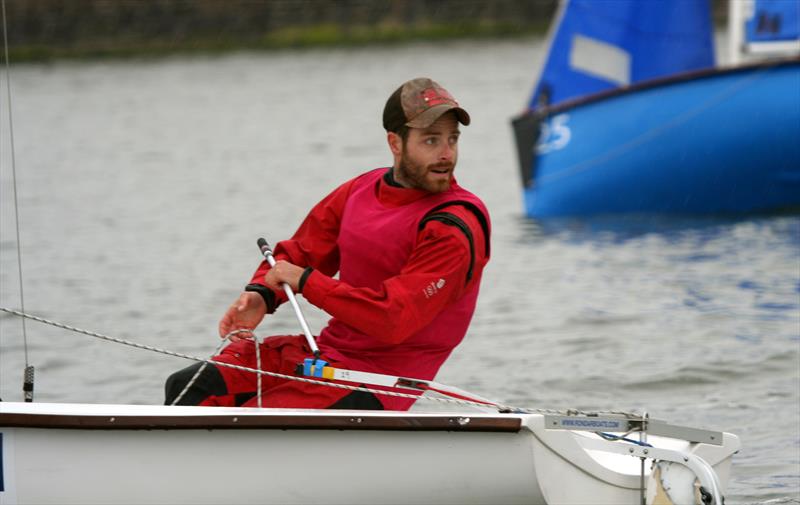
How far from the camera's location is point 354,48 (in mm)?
38812

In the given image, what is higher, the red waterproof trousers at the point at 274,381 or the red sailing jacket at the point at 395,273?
the red sailing jacket at the point at 395,273

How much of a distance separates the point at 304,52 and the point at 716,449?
3548cm

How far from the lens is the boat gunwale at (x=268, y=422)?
347 cm

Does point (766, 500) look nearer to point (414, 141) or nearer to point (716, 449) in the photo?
point (716, 449)

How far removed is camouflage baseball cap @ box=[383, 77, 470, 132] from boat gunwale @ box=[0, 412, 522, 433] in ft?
2.49

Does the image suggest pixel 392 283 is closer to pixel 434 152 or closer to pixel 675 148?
pixel 434 152

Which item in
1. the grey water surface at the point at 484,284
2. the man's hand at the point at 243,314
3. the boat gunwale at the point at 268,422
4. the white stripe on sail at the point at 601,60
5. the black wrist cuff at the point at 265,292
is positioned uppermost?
the white stripe on sail at the point at 601,60

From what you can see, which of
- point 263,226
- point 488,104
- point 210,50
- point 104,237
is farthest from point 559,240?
point 210,50

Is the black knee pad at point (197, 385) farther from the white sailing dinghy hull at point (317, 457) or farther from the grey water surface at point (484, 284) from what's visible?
the grey water surface at point (484, 284)

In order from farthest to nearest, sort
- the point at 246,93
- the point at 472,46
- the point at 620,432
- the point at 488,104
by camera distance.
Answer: the point at 472,46 < the point at 246,93 < the point at 488,104 < the point at 620,432

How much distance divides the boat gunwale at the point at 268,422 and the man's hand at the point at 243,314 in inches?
18.5

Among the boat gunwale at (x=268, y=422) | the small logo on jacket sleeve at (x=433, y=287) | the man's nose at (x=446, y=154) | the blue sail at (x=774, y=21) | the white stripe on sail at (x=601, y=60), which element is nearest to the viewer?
the boat gunwale at (x=268, y=422)

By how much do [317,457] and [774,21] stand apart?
8.49m

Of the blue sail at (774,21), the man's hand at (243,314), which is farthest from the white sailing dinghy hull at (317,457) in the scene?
the blue sail at (774,21)
